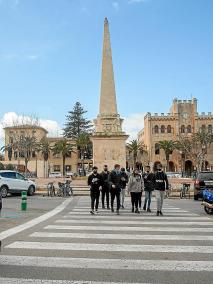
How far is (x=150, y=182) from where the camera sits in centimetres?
1617

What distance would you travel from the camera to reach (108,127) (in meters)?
39.8

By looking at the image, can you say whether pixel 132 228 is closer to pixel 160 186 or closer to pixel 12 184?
pixel 160 186

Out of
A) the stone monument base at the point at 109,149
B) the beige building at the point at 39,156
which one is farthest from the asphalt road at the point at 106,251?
the beige building at the point at 39,156

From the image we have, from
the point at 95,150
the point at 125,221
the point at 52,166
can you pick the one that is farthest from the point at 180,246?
A: the point at 52,166

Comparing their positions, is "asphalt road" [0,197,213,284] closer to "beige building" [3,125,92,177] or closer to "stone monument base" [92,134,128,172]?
"stone monument base" [92,134,128,172]

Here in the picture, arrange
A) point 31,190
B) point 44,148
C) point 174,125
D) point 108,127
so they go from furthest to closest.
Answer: point 174,125 < point 44,148 < point 108,127 < point 31,190

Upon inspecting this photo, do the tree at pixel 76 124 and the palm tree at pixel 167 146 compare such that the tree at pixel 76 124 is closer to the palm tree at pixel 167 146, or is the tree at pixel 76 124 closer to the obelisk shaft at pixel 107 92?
the palm tree at pixel 167 146

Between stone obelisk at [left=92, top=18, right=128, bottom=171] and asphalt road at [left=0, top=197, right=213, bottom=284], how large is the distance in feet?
88.1

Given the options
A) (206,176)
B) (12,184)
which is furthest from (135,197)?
(12,184)

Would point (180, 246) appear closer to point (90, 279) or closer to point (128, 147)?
point (90, 279)

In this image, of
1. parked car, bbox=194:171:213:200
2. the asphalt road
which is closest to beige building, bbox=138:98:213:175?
parked car, bbox=194:171:213:200

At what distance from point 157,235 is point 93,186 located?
227 inches

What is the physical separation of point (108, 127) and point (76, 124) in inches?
2464

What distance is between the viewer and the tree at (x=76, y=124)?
10181 cm
